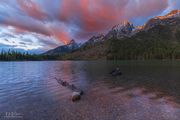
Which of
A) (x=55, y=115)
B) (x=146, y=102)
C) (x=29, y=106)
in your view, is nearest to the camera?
(x=55, y=115)

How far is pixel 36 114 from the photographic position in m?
16.0

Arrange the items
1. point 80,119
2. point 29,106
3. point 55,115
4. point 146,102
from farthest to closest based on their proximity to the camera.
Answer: point 146,102 < point 29,106 < point 55,115 < point 80,119

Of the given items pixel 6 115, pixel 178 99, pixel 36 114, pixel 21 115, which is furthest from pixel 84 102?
pixel 178 99

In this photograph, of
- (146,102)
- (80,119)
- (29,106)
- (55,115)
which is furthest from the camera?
(146,102)

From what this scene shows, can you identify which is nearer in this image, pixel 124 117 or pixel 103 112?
pixel 124 117

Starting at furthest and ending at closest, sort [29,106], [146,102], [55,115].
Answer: [146,102] → [29,106] → [55,115]

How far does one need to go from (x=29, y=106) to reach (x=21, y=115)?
2984mm

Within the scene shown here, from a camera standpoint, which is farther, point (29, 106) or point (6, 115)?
point (29, 106)

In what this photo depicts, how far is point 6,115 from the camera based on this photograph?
51.9 feet

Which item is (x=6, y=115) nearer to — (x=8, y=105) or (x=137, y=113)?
(x=8, y=105)

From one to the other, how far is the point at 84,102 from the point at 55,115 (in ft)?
18.0

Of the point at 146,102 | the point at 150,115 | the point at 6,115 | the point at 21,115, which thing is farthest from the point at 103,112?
the point at 6,115

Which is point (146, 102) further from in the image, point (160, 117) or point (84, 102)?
point (84, 102)

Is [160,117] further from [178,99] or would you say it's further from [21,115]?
[21,115]
